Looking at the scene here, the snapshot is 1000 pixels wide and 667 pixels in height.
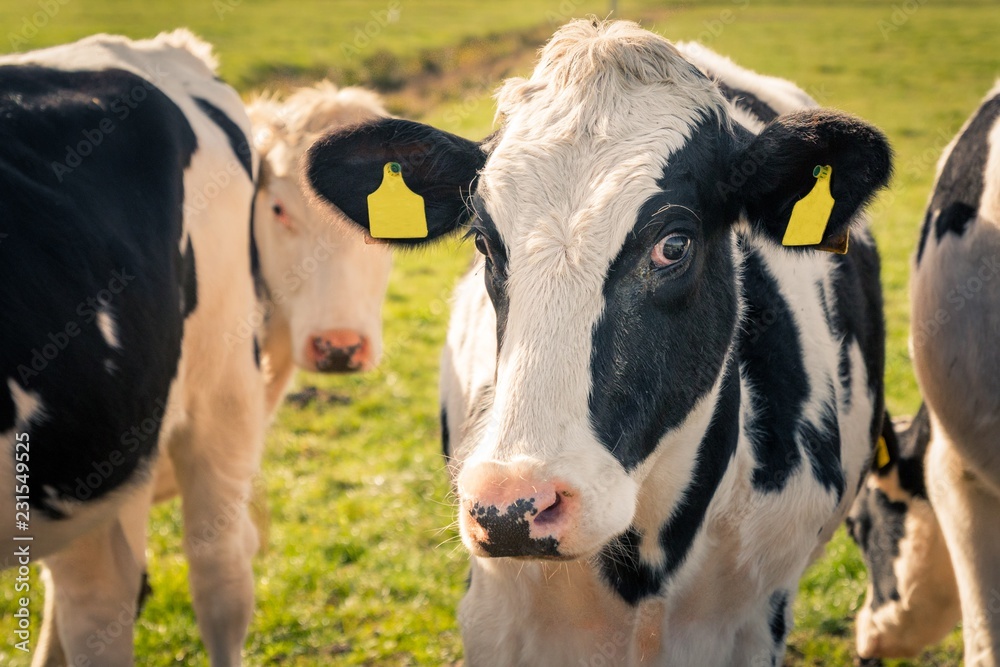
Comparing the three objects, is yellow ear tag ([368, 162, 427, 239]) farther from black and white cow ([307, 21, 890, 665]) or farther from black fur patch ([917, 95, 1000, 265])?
black fur patch ([917, 95, 1000, 265])

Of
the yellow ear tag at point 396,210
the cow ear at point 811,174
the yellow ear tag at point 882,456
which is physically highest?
the cow ear at point 811,174

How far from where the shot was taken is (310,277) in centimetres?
488

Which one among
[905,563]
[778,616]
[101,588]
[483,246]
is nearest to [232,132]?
[101,588]

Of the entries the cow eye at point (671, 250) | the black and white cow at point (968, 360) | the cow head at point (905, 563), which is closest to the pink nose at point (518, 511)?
the cow eye at point (671, 250)

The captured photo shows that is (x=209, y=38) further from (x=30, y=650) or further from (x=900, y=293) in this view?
(x=30, y=650)

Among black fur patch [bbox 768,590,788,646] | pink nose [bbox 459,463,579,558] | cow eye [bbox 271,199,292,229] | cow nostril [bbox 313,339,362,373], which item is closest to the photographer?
pink nose [bbox 459,463,579,558]

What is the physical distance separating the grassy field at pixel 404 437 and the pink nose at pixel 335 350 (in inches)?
43.1

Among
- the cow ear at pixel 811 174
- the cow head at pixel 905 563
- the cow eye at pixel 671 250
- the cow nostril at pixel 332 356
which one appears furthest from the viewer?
the cow nostril at pixel 332 356

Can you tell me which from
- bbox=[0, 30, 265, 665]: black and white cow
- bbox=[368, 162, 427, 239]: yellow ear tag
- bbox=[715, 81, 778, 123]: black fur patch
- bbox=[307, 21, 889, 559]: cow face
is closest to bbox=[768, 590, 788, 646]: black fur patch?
bbox=[307, 21, 889, 559]: cow face

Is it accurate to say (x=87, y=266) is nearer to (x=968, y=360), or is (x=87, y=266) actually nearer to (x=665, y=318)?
(x=665, y=318)

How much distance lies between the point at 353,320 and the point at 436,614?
1.50 meters

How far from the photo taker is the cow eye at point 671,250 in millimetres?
2357

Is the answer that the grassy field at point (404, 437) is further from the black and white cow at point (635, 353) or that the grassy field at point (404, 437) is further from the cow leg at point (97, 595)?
the cow leg at point (97, 595)

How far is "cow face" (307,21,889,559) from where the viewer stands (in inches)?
84.2
